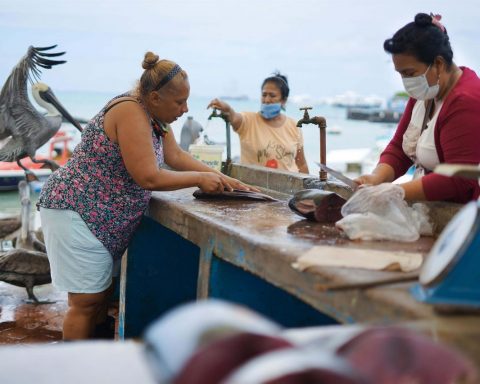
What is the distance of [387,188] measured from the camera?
2.72 metres

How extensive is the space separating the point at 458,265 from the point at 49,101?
537 cm

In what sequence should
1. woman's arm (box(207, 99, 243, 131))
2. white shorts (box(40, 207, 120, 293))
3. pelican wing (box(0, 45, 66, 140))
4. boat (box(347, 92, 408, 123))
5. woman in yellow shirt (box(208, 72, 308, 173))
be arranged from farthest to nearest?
boat (box(347, 92, 408, 123))
pelican wing (box(0, 45, 66, 140))
woman in yellow shirt (box(208, 72, 308, 173))
woman's arm (box(207, 99, 243, 131))
white shorts (box(40, 207, 120, 293))

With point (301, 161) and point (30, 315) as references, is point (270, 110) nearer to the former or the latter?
point (301, 161)

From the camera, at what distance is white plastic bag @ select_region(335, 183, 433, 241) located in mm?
2629

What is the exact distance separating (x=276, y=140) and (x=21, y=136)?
2396mm

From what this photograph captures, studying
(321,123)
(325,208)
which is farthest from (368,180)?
(321,123)

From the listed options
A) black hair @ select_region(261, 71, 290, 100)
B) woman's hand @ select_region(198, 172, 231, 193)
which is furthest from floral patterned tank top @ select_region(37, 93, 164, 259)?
black hair @ select_region(261, 71, 290, 100)

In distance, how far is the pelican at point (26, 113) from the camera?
18.8ft

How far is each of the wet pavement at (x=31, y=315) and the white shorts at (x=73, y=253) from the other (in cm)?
109

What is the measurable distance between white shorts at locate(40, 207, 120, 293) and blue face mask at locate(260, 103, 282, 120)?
98.3 inches

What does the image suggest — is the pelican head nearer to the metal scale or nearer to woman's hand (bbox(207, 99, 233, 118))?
woman's hand (bbox(207, 99, 233, 118))

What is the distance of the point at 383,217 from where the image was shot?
2.68 meters

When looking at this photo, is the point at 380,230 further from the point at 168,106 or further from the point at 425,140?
the point at 168,106

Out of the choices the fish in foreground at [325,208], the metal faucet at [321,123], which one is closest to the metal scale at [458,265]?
the fish in foreground at [325,208]
